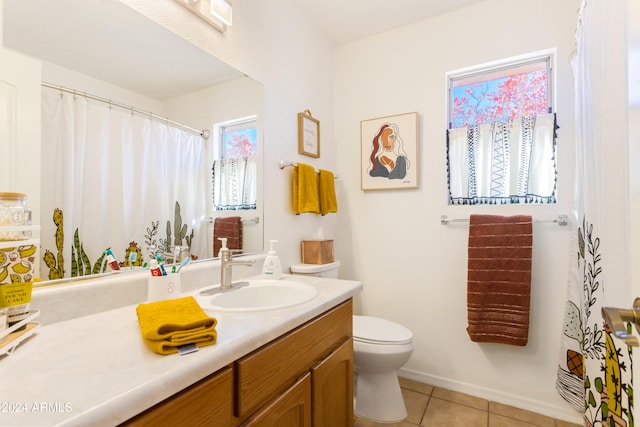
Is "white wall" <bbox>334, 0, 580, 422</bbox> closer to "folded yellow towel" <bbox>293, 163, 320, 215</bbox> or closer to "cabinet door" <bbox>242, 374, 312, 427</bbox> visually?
"folded yellow towel" <bbox>293, 163, 320, 215</bbox>

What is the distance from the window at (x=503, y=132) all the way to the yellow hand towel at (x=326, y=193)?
79cm

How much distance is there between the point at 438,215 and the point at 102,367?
1878mm

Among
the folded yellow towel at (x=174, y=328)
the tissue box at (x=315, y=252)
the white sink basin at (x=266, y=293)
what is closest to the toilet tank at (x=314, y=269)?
the tissue box at (x=315, y=252)

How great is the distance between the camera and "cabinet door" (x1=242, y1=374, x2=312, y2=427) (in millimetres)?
769

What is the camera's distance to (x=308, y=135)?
2016mm

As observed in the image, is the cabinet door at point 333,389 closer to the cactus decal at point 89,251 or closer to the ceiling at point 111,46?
the cactus decal at point 89,251

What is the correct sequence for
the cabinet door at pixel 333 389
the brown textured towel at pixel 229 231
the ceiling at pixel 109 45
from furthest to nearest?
the brown textured towel at pixel 229 231, the cabinet door at pixel 333 389, the ceiling at pixel 109 45

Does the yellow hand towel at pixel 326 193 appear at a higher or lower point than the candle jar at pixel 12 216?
higher

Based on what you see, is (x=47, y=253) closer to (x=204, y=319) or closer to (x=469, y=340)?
(x=204, y=319)

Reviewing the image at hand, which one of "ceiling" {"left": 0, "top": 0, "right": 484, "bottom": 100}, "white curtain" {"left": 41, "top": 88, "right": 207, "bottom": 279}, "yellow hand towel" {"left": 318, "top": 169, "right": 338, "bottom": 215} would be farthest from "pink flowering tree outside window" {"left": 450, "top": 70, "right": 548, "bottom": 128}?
"white curtain" {"left": 41, "top": 88, "right": 207, "bottom": 279}

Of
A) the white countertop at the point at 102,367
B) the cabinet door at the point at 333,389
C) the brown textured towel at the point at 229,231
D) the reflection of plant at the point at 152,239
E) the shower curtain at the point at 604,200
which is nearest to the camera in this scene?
the white countertop at the point at 102,367

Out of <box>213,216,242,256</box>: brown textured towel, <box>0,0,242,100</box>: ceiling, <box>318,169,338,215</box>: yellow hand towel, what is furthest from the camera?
<box>318,169,338,215</box>: yellow hand towel

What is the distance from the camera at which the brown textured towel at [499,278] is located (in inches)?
65.3

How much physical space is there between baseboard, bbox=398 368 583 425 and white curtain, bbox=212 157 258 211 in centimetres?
161
